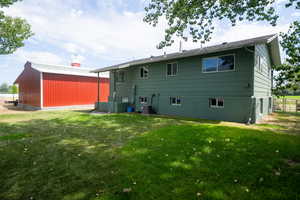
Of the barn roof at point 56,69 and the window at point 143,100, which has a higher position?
the barn roof at point 56,69

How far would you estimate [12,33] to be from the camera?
15.7 metres

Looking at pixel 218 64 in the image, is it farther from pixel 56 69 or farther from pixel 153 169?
pixel 56 69

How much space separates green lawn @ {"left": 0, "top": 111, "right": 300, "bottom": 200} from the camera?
2475mm

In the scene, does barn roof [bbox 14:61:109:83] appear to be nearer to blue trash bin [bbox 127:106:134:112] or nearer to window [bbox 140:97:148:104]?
blue trash bin [bbox 127:106:134:112]

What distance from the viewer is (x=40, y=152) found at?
439 cm

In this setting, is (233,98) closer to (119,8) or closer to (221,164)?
(221,164)

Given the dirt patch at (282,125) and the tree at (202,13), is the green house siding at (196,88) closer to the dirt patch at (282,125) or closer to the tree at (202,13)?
the dirt patch at (282,125)

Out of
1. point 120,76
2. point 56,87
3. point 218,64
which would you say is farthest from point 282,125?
point 56,87

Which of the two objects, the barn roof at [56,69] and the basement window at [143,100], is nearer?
the basement window at [143,100]

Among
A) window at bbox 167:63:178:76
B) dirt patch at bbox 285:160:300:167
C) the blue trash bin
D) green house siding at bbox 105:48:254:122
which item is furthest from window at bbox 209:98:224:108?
the blue trash bin

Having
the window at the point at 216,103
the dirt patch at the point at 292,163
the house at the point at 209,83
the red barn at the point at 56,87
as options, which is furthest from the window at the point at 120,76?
the dirt patch at the point at 292,163

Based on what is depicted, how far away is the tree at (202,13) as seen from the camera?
6270mm

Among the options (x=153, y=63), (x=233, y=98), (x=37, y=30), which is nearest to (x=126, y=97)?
(x=153, y=63)

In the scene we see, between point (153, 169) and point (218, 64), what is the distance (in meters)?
8.89
